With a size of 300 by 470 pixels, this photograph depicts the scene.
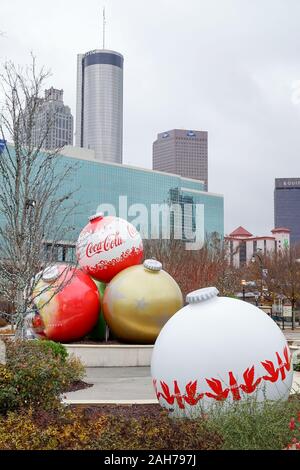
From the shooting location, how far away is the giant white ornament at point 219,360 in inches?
296

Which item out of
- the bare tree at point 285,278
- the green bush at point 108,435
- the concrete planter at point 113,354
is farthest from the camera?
the bare tree at point 285,278

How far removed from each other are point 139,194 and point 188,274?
8325 centimetres

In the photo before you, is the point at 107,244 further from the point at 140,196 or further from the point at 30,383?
the point at 140,196

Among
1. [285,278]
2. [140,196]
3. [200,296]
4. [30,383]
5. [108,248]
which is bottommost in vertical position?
[30,383]

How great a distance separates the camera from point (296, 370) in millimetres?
15953

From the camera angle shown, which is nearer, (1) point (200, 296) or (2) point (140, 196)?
(1) point (200, 296)

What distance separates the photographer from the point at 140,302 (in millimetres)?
17109

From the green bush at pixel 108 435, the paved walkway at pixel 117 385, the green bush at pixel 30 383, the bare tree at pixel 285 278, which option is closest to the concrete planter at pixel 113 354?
the paved walkway at pixel 117 385

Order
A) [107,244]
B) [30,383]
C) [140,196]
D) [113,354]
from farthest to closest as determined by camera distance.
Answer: [140,196]
[107,244]
[113,354]
[30,383]

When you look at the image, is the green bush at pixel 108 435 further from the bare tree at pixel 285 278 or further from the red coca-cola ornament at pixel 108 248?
the bare tree at pixel 285 278

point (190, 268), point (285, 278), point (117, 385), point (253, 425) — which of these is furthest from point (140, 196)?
point (253, 425)

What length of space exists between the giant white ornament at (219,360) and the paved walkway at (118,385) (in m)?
2.58

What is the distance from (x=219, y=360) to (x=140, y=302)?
9.65 m
